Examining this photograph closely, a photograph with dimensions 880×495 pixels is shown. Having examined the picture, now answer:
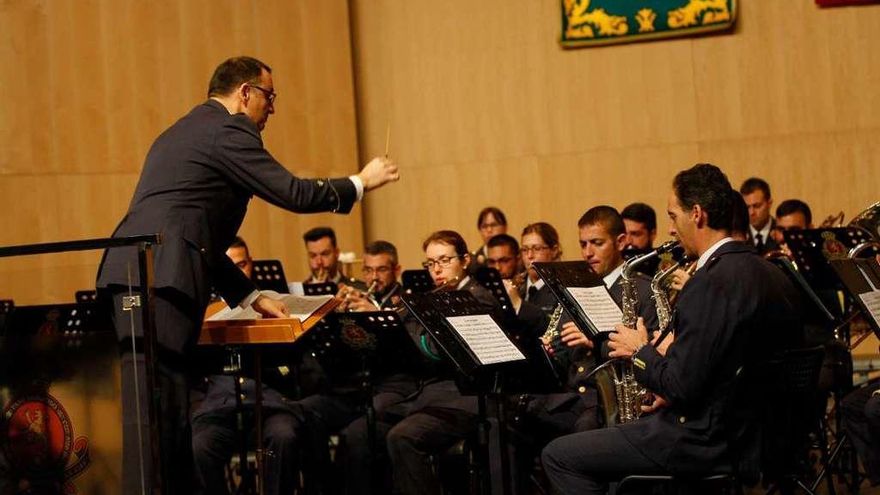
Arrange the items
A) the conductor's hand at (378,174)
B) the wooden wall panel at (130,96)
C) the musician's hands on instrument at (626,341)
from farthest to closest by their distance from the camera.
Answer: the wooden wall panel at (130,96), the conductor's hand at (378,174), the musician's hands on instrument at (626,341)

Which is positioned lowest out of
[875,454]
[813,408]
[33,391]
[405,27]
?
[875,454]

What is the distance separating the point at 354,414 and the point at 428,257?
906 millimetres

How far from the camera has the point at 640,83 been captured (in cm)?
980

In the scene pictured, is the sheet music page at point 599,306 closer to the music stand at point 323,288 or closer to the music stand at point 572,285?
the music stand at point 572,285

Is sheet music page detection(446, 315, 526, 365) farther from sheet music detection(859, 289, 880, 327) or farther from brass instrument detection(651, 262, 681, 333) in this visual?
sheet music detection(859, 289, 880, 327)

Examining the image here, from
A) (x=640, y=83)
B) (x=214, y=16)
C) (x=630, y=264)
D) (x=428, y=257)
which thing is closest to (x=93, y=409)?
(x=630, y=264)

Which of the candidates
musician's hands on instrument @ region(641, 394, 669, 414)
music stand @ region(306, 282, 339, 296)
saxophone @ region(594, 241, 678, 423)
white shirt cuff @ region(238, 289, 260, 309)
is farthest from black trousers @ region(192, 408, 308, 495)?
musician's hands on instrument @ region(641, 394, 669, 414)

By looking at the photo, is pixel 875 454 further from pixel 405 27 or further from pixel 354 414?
pixel 405 27

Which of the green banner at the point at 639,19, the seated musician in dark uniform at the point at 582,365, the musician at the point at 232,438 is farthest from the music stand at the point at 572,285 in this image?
the green banner at the point at 639,19

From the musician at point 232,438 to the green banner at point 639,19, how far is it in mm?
4854

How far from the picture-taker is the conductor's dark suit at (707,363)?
12.3ft

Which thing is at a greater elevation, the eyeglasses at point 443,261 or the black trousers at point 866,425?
the eyeglasses at point 443,261

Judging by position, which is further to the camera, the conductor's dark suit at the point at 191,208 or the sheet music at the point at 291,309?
the sheet music at the point at 291,309

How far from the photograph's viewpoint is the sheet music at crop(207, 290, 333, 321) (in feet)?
14.8
